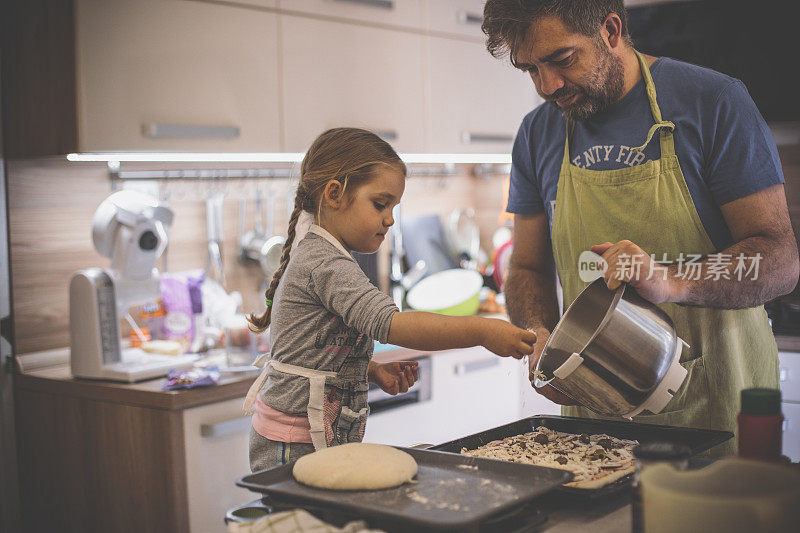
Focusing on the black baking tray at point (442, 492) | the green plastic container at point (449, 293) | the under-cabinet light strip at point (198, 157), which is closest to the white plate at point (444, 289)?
the green plastic container at point (449, 293)

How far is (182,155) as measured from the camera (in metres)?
2.23

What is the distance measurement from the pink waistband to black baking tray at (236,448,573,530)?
0.27 meters

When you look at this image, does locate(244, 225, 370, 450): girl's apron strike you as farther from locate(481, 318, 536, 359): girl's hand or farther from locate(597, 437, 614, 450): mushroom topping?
locate(597, 437, 614, 450): mushroom topping

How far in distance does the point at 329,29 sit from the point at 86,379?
4.14 ft

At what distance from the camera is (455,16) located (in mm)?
2906

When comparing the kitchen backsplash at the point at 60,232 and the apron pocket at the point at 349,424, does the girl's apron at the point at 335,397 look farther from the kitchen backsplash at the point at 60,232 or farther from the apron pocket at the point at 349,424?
the kitchen backsplash at the point at 60,232

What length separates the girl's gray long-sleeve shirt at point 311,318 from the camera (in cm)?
120

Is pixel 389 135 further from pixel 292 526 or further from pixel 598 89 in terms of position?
pixel 292 526

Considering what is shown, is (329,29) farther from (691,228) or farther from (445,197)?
(691,228)

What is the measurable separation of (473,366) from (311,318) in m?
1.58

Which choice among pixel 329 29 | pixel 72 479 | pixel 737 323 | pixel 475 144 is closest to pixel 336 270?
pixel 737 323

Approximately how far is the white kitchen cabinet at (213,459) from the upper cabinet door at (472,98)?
127 centimetres

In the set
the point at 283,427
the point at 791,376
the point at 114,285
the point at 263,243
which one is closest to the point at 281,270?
the point at 283,427

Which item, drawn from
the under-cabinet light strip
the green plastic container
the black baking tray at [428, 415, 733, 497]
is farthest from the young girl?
the green plastic container
